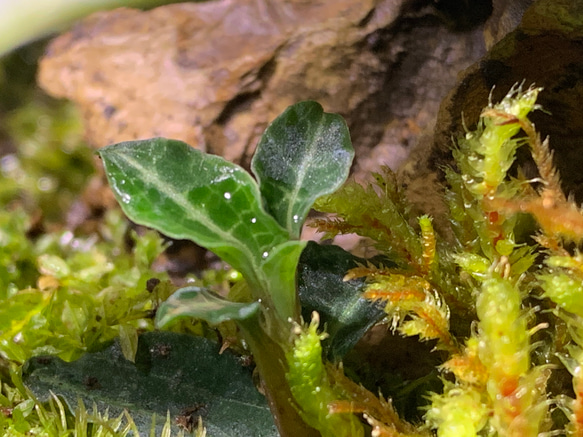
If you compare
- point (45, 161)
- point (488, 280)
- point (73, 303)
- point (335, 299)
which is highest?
point (488, 280)

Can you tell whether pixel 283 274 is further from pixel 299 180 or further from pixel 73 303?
pixel 73 303

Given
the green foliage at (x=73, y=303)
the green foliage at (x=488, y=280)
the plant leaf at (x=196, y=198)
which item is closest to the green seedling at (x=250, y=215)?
the plant leaf at (x=196, y=198)

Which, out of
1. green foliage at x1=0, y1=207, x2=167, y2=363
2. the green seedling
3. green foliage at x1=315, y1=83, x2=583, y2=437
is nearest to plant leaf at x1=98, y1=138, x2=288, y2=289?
the green seedling

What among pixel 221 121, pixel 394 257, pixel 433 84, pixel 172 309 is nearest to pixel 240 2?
pixel 221 121

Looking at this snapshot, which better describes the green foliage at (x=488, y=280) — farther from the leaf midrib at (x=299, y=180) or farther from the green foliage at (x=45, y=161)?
the green foliage at (x=45, y=161)

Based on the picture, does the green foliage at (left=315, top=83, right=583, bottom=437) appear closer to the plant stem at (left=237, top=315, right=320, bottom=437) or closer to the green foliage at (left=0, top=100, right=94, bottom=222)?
the plant stem at (left=237, top=315, right=320, bottom=437)

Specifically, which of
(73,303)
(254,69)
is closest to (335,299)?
(73,303)
